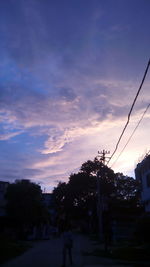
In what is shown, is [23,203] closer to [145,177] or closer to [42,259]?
[145,177]

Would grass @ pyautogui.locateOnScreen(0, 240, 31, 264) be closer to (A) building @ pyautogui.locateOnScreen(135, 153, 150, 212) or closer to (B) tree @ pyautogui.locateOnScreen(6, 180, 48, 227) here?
(B) tree @ pyautogui.locateOnScreen(6, 180, 48, 227)

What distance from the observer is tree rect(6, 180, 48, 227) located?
36.1 m

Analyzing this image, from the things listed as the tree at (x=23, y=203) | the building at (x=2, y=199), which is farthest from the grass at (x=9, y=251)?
the building at (x=2, y=199)

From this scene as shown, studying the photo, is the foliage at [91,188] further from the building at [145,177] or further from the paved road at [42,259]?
the paved road at [42,259]

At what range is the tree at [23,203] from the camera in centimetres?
3612

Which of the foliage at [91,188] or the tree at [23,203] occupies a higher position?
the foliage at [91,188]

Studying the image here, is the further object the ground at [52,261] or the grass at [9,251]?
the grass at [9,251]

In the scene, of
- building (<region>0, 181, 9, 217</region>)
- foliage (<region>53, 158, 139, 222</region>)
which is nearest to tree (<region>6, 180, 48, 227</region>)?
building (<region>0, 181, 9, 217</region>)

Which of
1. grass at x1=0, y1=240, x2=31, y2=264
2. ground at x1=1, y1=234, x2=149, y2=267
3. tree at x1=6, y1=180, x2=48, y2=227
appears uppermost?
→ tree at x1=6, y1=180, x2=48, y2=227

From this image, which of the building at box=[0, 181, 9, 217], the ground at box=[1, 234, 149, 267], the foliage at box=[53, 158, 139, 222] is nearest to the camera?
the ground at box=[1, 234, 149, 267]

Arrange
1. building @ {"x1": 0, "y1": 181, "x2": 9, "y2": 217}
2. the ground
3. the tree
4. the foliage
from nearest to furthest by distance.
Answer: the ground
the tree
building @ {"x1": 0, "y1": 181, "x2": 9, "y2": 217}
the foliage

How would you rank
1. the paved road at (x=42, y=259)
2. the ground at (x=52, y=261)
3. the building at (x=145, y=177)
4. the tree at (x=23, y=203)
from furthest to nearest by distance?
the tree at (x=23, y=203) < the building at (x=145, y=177) < the paved road at (x=42, y=259) < the ground at (x=52, y=261)

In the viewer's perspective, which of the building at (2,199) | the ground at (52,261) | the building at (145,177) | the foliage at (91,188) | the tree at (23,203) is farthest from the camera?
the foliage at (91,188)

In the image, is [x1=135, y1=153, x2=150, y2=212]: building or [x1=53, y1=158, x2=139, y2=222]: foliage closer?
[x1=135, y1=153, x2=150, y2=212]: building
